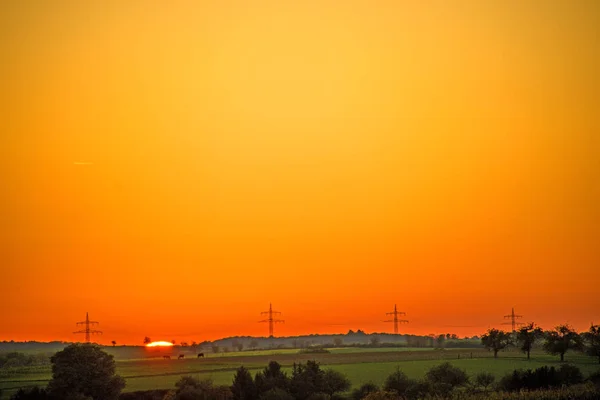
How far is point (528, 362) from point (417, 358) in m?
23.8

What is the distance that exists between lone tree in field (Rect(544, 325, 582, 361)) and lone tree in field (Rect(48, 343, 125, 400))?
300ft

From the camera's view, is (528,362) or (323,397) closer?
(323,397)

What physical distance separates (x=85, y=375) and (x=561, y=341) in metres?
97.3

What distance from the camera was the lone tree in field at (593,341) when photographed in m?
159

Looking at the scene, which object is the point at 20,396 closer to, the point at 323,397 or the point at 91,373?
the point at 91,373

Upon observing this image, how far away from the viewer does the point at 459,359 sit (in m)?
159

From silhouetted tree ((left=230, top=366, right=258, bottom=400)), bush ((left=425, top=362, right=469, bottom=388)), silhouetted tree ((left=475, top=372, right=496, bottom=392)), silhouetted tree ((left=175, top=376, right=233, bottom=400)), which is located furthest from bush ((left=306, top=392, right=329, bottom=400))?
silhouetted tree ((left=475, top=372, right=496, bottom=392))

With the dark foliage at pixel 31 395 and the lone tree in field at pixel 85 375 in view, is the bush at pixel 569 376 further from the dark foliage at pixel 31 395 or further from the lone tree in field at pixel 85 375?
the dark foliage at pixel 31 395

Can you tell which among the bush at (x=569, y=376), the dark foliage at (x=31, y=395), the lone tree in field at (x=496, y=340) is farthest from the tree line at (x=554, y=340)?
the dark foliage at (x=31, y=395)

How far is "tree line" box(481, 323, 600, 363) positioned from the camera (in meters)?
164

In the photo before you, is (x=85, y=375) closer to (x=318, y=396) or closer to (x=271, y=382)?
(x=271, y=382)

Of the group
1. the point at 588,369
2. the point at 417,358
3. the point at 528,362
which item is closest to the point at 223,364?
the point at 417,358

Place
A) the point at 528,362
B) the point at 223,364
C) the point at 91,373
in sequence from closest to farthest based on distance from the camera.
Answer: the point at 91,373, the point at 528,362, the point at 223,364

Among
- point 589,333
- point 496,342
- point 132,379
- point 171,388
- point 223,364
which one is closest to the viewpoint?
point 171,388
